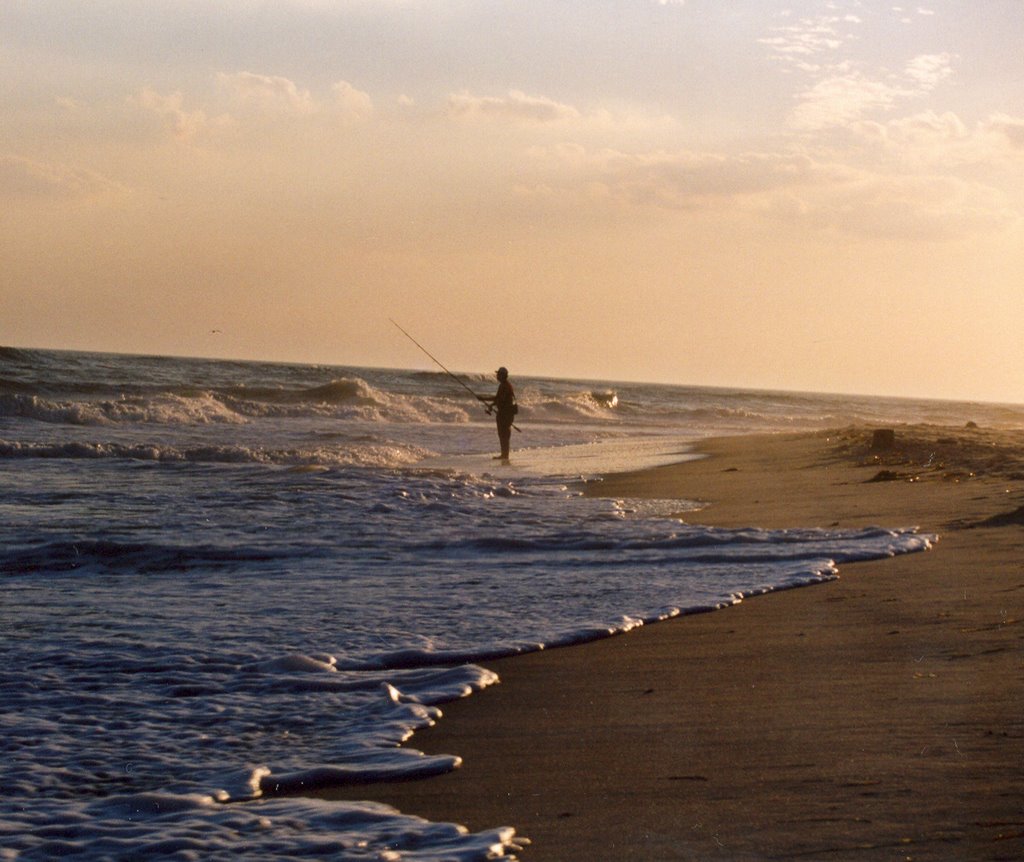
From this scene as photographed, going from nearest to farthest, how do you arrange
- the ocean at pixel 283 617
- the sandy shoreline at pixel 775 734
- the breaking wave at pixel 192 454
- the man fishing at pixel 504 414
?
1. the sandy shoreline at pixel 775 734
2. the ocean at pixel 283 617
3. the breaking wave at pixel 192 454
4. the man fishing at pixel 504 414

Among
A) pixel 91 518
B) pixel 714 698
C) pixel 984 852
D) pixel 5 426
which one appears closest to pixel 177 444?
pixel 5 426

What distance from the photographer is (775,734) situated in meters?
3.14

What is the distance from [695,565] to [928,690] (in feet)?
10.0

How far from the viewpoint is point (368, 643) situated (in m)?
4.57

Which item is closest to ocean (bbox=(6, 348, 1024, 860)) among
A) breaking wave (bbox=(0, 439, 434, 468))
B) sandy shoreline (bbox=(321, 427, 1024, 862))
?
sandy shoreline (bbox=(321, 427, 1024, 862))

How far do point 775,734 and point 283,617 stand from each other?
2612 mm

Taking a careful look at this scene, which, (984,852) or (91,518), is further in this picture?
(91,518)

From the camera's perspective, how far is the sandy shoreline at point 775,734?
7.97ft

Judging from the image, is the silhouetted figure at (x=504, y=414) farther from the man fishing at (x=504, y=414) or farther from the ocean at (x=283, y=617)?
the ocean at (x=283, y=617)

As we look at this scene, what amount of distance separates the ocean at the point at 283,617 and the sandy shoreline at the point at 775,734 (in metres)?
0.17

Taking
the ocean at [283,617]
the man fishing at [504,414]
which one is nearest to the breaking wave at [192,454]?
the ocean at [283,617]

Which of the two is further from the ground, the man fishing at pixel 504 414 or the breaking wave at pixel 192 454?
the man fishing at pixel 504 414

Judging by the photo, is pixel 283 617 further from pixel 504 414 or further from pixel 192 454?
pixel 504 414

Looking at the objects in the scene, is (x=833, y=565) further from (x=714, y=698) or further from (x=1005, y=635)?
(x=714, y=698)
